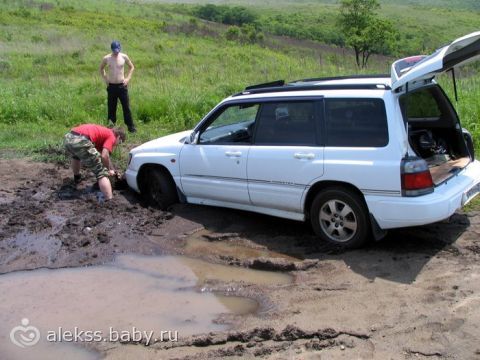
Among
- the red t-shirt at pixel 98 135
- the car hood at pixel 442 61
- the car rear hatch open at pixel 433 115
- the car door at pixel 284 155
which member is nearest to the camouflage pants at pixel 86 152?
the red t-shirt at pixel 98 135

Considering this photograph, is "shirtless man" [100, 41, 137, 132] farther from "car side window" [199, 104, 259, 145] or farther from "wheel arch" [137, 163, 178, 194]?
"car side window" [199, 104, 259, 145]

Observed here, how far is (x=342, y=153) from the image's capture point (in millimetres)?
5461

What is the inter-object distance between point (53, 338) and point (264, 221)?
3055mm

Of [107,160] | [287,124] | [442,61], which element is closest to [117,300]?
[287,124]

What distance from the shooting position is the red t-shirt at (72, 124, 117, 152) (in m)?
7.99

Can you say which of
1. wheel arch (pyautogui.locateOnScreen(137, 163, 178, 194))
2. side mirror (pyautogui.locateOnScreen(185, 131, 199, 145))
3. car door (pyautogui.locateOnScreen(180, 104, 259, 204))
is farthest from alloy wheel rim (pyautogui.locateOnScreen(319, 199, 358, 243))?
wheel arch (pyautogui.locateOnScreen(137, 163, 178, 194))

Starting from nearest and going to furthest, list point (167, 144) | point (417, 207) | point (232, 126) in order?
point (417, 207) < point (232, 126) < point (167, 144)

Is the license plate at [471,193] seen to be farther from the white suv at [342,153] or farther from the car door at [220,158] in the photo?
the car door at [220,158]

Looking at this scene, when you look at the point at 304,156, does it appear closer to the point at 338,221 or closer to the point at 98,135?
the point at 338,221

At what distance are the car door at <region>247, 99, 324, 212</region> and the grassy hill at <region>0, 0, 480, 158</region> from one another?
14.4 feet

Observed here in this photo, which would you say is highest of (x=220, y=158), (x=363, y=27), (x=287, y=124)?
(x=363, y=27)

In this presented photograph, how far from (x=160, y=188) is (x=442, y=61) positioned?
3.95m

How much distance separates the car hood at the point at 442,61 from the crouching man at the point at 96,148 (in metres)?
4.34

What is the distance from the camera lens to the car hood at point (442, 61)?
4.90m
